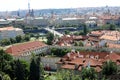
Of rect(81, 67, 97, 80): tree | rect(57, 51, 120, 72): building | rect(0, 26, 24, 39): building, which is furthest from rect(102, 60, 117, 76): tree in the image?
rect(0, 26, 24, 39): building

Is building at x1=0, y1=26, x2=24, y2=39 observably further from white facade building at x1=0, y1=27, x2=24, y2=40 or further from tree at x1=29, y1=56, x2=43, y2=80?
tree at x1=29, y1=56, x2=43, y2=80

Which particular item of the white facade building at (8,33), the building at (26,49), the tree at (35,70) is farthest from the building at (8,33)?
the tree at (35,70)

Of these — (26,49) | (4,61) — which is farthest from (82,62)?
(26,49)

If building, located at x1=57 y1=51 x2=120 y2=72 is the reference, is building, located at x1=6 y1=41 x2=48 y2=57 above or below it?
below

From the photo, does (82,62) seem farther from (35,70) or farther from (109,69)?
(35,70)

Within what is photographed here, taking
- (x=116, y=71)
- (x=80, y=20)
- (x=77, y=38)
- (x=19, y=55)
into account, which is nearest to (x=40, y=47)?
(x=19, y=55)

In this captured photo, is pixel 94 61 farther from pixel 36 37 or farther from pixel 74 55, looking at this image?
pixel 36 37

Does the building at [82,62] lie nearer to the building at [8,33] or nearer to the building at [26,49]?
the building at [26,49]

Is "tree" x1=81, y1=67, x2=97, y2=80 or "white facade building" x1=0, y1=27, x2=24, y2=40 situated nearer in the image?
"tree" x1=81, y1=67, x2=97, y2=80
